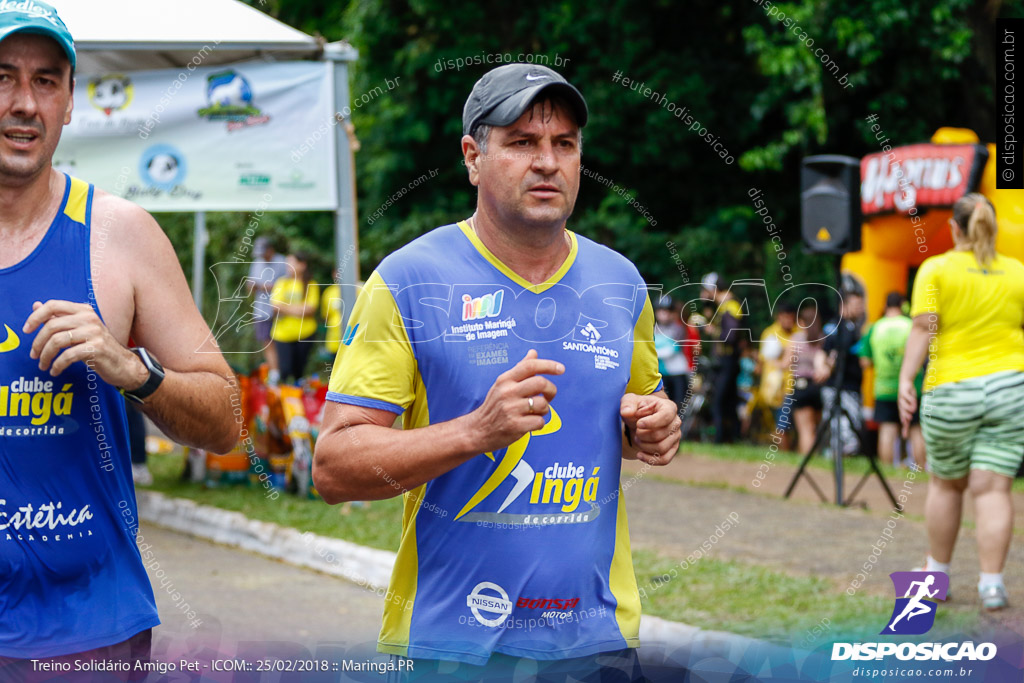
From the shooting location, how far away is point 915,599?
5336 mm

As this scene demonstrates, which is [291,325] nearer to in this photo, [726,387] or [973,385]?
[726,387]

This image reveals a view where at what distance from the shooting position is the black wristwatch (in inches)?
88.0

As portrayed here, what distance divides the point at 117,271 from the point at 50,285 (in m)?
0.14

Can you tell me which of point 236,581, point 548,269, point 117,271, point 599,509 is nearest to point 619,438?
point 599,509

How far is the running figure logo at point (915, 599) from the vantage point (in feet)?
15.6

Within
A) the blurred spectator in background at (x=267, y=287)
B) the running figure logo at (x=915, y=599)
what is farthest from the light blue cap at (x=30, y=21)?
the blurred spectator in background at (x=267, y=287)

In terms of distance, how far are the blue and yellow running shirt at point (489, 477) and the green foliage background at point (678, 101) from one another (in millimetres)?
12388

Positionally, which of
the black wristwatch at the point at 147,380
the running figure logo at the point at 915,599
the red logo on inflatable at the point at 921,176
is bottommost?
the running figure logo at the point at 915,599

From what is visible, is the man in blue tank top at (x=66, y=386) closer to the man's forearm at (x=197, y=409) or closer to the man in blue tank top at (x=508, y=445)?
the man's forearm at (x=197, y=409)

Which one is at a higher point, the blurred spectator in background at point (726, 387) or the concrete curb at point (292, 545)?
the blurred spectator in background at point (726, 387)

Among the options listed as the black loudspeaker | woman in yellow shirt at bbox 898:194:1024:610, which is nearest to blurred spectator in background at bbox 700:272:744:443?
the black loudspeaker

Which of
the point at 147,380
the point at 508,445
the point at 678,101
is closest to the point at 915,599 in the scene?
the point at 508,445

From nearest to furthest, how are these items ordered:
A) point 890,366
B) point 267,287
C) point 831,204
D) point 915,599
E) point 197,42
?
point 915,599 → point 197,42 → point 831,204 → point 267,287 → point 890,366

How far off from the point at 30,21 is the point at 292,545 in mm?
6135
